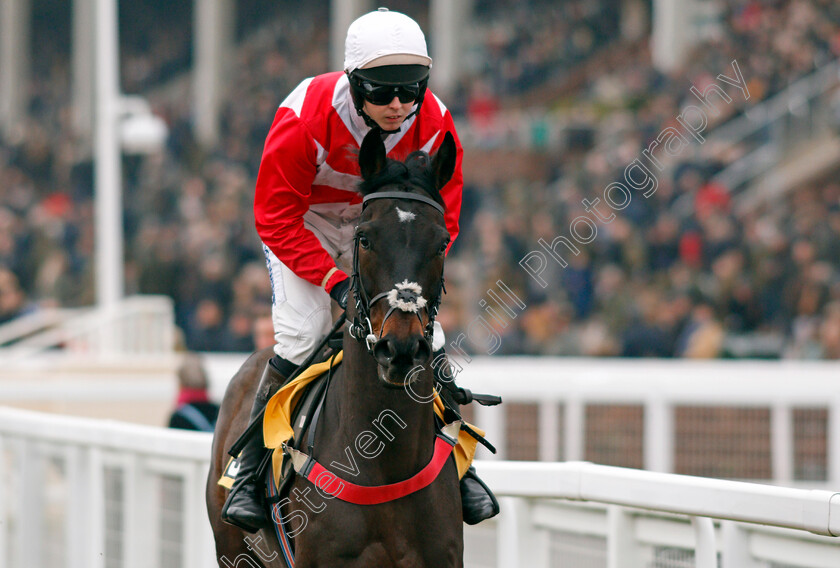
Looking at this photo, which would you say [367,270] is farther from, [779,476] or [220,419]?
[779,476]

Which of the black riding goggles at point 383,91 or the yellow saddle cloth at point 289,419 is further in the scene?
the yellow saddle cloth at point 289,419

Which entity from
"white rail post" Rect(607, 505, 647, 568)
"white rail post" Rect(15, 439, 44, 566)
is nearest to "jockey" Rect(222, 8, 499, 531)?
"white rail post" Rect(607, 505, 647, 568)

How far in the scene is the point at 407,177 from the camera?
3459 millimetres

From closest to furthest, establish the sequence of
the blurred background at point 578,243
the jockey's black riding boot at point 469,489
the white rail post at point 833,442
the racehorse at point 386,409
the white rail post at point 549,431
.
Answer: the racehorse at point 386,409, the jockey's black riding boot at point 469,489, the white rail post at point 833,442, the blurred background at point 578,243, the white rail post at point 549,431

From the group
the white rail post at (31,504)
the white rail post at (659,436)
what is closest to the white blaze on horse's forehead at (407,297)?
the white rail post at (31,504)

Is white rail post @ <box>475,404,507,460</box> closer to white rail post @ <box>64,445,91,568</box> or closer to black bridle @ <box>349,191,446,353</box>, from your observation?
white rail post @ <box>64,445,91,568</box>

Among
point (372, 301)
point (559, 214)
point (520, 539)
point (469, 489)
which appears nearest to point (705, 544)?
point (469, 489)

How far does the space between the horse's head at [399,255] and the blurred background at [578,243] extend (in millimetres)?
1327

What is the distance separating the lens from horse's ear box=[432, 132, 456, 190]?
351 cm

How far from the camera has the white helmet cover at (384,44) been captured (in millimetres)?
3547

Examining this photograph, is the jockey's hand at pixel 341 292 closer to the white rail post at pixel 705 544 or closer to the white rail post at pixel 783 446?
the white rail post at pixel 705 544

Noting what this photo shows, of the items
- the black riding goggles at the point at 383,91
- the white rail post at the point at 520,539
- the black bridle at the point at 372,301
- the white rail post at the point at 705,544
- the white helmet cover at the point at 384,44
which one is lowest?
the white rail post at the point at 520,539

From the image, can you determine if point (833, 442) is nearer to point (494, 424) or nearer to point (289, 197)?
point (494, 424)

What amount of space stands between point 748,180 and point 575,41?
240 inches
